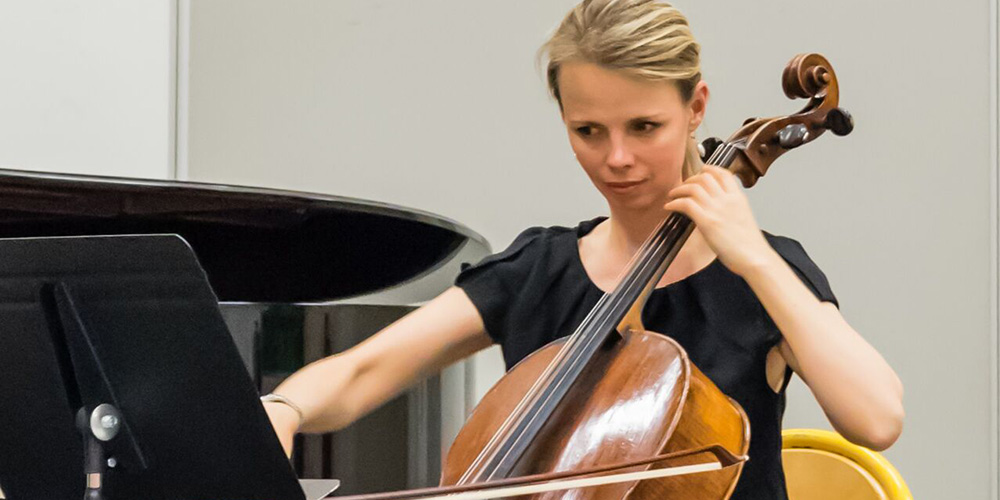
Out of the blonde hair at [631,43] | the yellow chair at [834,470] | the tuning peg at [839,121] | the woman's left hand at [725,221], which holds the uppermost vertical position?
the blonde hair at [631,43]

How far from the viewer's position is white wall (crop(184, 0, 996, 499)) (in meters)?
1.54

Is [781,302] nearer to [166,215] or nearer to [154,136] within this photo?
[166,215]

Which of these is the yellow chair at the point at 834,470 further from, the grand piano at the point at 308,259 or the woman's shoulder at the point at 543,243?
the grand piano at the point at 308,259

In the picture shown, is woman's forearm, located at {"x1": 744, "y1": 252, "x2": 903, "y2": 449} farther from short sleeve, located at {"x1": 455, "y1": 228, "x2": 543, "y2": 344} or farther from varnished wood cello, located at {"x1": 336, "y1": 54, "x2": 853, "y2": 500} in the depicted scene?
short sleeve, located at {"x1": 455, "y1": 228, "x2": 543, "y2": 344}

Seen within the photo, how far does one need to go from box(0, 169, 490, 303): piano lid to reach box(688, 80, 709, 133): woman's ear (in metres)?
0.43

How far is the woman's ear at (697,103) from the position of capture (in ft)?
2.97

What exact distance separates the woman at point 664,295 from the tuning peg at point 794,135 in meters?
0.07

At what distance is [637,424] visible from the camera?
74 centimetres

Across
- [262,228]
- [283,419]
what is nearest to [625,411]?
[283,419]

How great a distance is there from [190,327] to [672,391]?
31cm

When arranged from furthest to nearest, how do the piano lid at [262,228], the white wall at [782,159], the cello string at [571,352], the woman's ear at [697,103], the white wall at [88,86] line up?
the white wall at [88,86] → the white wall at [782,159] → the piano lid at [262,228] → the woman's ear at [697,103] → the cello string at [571,352]

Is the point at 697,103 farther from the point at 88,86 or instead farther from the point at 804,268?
the point at 88,86

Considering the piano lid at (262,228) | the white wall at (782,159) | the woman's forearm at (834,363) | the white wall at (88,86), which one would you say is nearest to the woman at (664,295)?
the woman's forearm at (834,363)

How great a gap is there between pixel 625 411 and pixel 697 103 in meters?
0.29
